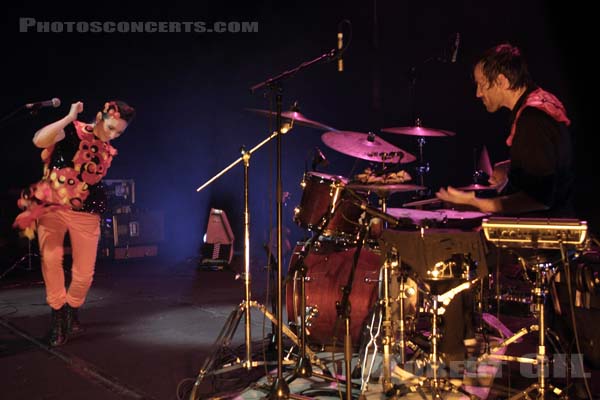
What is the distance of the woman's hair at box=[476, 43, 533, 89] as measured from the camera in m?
2.69

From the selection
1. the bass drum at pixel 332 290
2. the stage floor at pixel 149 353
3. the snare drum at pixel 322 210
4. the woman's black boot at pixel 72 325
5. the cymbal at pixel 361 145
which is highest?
the cymbal at pixel 361 145

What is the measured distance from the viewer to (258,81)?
33.6ft

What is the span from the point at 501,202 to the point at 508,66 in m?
0.75

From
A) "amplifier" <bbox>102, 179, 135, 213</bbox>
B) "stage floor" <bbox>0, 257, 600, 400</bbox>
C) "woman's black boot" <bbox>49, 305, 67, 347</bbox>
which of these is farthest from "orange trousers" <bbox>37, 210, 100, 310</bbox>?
"amplifier" <bbox>102, 179, 135, 213</bbox>

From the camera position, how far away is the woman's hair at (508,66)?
2.69 meters

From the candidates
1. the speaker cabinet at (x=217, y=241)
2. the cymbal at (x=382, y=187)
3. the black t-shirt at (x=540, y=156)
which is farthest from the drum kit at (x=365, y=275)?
the speaker cabinet at (x=217, y=241)

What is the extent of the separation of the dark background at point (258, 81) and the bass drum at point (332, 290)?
119 inches

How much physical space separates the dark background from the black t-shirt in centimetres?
438

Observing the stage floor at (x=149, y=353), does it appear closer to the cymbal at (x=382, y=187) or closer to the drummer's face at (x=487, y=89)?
the cymbal at (x=382, y=187)

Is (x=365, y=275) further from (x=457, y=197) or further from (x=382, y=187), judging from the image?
(x=457, y=197)

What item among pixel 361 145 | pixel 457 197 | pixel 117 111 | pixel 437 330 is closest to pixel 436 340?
pixel 437 330

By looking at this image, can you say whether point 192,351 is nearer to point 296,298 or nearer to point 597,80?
point 296,298

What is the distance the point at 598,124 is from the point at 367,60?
12.4 ft

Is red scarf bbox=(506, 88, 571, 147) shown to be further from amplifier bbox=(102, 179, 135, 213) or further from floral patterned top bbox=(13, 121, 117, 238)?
amplifier bbox=(102, 179, 135, 213)
